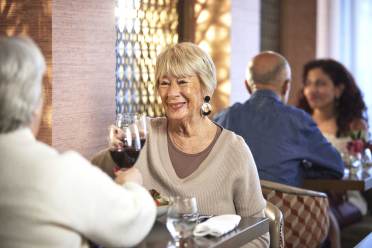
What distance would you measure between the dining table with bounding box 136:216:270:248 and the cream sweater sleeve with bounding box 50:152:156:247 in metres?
0.25

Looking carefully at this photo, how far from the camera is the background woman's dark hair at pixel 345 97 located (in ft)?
16.2

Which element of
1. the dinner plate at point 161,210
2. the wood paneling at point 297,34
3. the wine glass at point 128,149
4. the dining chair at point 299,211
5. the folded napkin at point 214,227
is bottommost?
the dining chair at point 299,211

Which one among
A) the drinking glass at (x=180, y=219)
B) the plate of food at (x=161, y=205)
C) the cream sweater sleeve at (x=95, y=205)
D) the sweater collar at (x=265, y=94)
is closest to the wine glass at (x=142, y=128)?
the plate of food at (x=161, y=205)

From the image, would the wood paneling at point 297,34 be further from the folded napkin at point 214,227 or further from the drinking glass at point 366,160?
the folded napkin at point 214,227

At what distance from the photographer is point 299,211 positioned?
3336mm

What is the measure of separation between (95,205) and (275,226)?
135 cm

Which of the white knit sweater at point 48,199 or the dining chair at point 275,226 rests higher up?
the white knit sweater at point 48,199

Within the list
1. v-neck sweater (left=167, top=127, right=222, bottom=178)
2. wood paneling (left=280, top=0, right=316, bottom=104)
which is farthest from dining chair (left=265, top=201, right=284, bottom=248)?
wood paneling (left=280, top=0, right=316, bottom=104)

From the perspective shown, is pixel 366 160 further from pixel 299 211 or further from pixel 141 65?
pixel 141 65

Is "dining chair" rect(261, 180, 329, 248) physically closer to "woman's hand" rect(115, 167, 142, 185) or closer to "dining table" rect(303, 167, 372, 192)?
"dining table" rect(303, 167, 372, 192)

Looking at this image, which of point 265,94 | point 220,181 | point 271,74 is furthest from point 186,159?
point 271,74

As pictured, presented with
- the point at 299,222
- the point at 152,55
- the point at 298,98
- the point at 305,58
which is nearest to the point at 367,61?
the point at 305,58

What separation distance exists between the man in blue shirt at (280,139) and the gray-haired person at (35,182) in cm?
219

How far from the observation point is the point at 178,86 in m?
2.87
